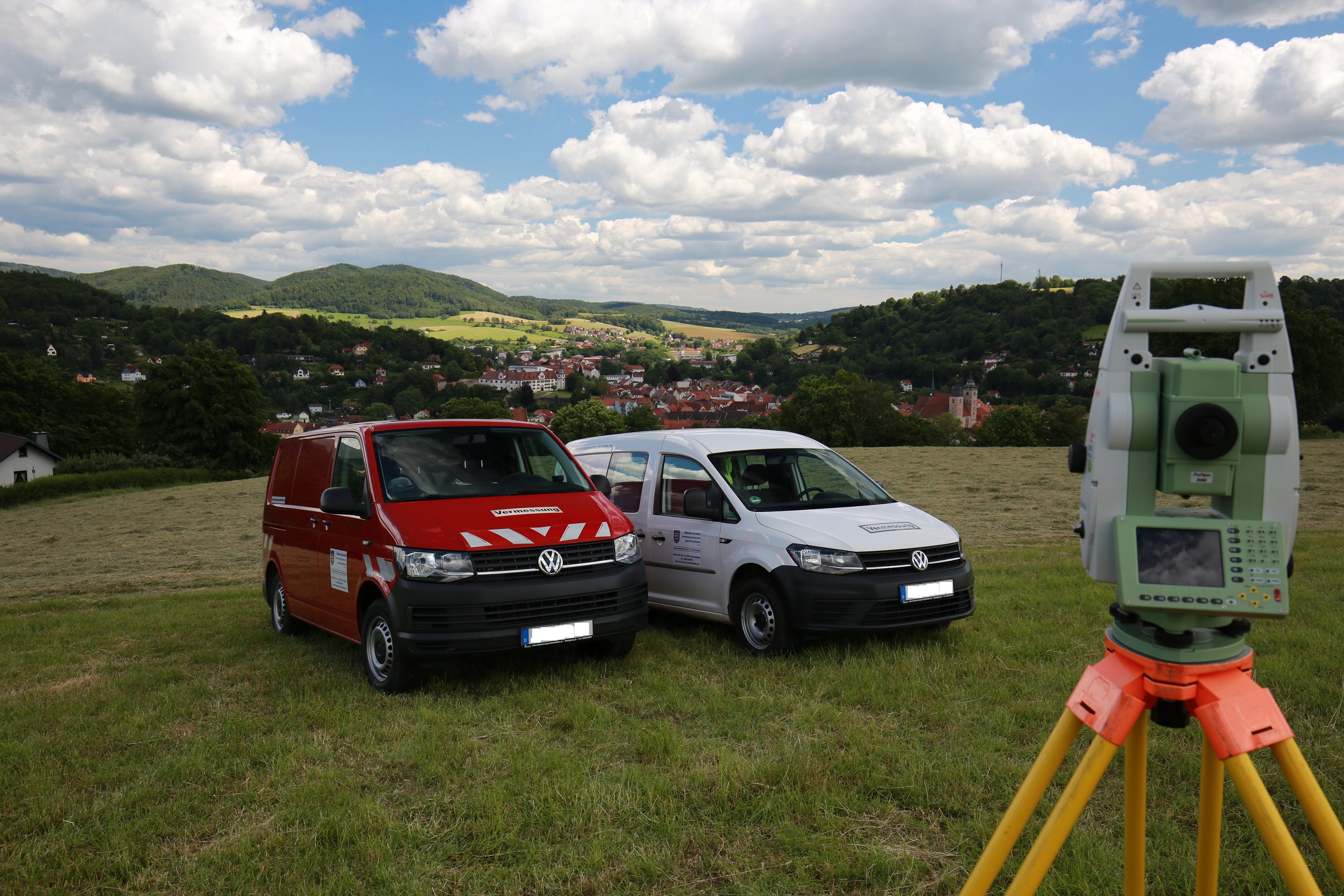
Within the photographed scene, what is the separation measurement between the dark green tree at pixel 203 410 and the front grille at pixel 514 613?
51.5 m

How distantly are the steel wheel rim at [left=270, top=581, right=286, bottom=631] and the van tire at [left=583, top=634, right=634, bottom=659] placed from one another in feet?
10.5

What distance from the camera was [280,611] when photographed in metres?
8.39

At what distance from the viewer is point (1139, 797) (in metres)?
2.23

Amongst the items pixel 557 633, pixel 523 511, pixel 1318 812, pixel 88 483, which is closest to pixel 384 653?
pixel 557 633

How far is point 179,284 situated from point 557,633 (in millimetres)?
198613

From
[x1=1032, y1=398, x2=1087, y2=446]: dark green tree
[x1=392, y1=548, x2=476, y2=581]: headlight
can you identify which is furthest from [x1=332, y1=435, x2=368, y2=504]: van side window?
[x1=1032, y1=398, x2=1087, y2=446]: dark green tree

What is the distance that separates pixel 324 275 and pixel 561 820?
184298mm

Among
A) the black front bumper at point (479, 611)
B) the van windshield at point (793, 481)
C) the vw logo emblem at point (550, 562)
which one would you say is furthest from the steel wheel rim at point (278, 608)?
the van windshield at point (793, 481)

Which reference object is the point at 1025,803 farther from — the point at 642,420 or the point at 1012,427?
the point at 1012,427

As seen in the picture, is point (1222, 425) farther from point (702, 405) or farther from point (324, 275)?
point (324, 275)

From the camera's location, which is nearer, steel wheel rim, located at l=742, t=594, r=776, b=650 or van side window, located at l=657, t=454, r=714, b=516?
steel wheel rim, located at l=742, t=594, r=776, b=650

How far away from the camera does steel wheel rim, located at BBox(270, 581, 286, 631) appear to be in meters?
8.33

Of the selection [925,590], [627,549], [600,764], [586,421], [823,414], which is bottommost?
[586,421]

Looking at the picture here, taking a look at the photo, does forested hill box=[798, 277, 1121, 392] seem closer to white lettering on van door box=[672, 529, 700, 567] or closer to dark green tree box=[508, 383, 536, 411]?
dark green tree box=[508, 383, 536, 411]
